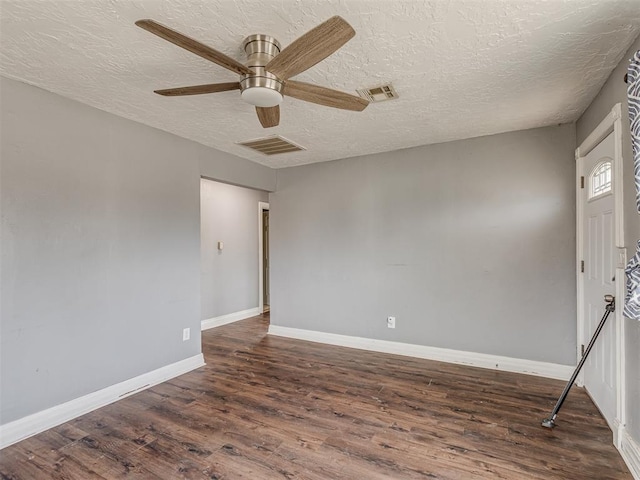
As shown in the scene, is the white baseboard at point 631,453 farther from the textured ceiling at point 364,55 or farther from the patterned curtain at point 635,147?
the textured ceiling at point 364,55

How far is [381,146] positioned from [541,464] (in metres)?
3.05

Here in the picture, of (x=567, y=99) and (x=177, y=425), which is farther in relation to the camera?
(x=567, y=99)

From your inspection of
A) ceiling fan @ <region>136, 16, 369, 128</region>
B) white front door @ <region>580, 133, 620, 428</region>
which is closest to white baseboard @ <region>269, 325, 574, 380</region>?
white front door @ <region>580, 133, 620, 428</region>

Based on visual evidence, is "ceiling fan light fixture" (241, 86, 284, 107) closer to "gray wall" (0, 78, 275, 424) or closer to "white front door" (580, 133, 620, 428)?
"gray wall" (0, 78, 275, 424)

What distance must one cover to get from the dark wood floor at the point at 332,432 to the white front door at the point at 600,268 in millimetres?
209

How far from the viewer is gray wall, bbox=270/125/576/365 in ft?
10.3

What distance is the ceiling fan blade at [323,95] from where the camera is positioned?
1.81 m

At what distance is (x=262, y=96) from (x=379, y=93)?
39.9 inches

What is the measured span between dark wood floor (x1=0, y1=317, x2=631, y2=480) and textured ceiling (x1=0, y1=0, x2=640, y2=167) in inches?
94.3

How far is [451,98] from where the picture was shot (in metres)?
2.51

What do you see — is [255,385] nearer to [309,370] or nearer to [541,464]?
[309,370]

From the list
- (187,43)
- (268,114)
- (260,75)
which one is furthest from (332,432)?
(187,43)

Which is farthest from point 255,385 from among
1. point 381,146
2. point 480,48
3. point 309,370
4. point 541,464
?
point 480,48

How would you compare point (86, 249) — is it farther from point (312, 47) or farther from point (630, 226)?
point (630, 226)
